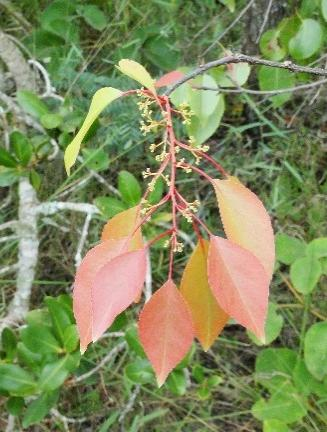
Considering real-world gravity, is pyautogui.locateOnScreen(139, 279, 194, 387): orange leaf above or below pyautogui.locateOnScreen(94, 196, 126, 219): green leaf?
above

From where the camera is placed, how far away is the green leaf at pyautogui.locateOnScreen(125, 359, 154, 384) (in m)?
1.25

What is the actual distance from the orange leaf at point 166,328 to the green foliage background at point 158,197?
21.0 inches

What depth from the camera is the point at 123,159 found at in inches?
64.6

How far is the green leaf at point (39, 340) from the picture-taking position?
3.90 ft

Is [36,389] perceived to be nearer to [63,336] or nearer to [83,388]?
[63,336]

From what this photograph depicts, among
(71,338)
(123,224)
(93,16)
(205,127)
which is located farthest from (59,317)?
(93,16)

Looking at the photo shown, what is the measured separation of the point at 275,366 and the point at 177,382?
0.23m

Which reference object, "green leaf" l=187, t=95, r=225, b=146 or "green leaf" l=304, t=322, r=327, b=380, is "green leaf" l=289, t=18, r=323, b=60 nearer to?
"green leaf" l=187, t=95, r=225, b=146

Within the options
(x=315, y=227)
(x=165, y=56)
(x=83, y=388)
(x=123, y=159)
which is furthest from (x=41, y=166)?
(x=315, y=227)

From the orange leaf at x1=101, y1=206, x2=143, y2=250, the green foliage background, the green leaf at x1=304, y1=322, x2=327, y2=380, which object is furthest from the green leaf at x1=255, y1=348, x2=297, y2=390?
the orange leaf at x1=101, y1=206, x2=143, y2=250

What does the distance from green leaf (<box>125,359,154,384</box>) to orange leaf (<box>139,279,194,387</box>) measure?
63 cm

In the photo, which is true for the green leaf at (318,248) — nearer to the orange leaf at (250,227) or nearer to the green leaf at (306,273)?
the green leaf at (306,273)

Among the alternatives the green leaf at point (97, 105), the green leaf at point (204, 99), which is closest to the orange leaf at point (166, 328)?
the green leaf at point (97, 105)

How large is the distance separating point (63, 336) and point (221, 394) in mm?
466
